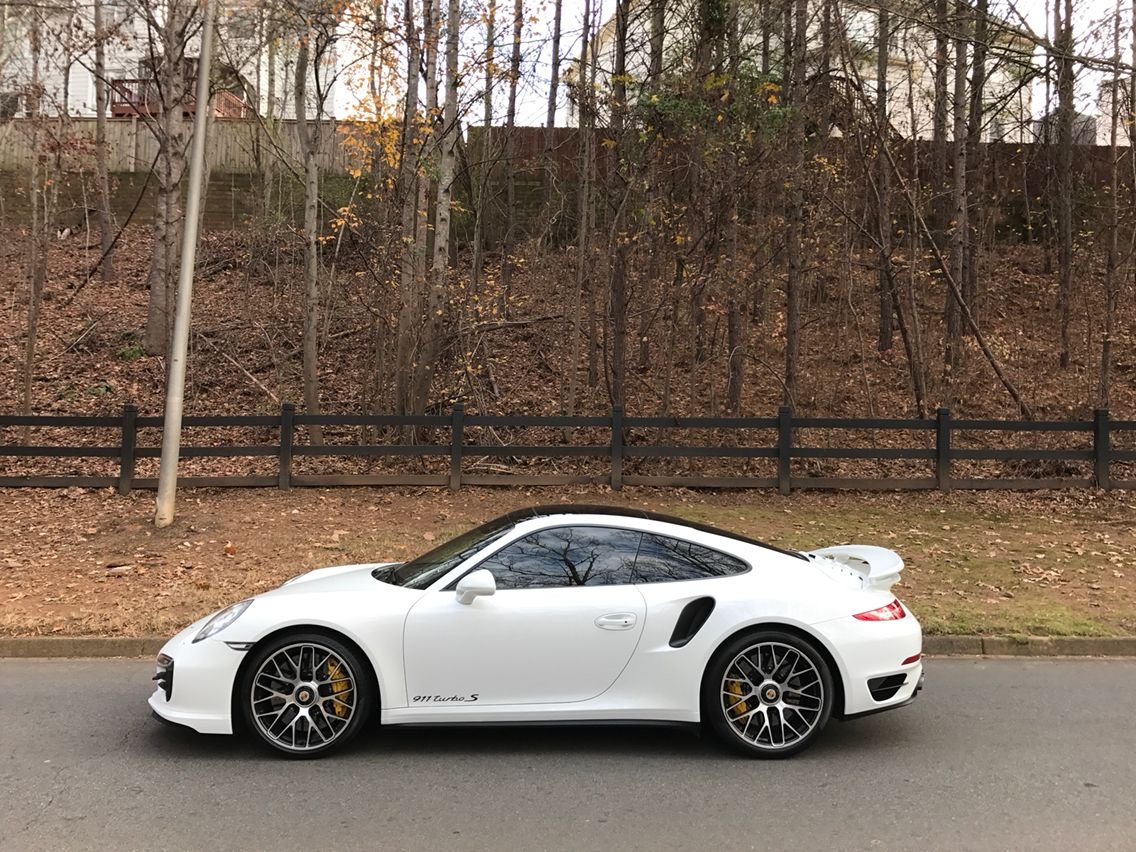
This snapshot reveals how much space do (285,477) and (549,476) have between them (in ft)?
12.5

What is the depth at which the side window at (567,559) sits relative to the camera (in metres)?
4.78

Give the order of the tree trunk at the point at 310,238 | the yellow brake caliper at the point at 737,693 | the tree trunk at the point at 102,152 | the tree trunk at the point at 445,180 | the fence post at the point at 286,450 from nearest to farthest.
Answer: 1. the yellow brake caliper at the point at 737,693
2. the fence post at the point at 286,450
3. the tree trunk at the point at 445,180
4. the tree trunk at the point at 310,238
5. the tree trunk at the point at 102,152

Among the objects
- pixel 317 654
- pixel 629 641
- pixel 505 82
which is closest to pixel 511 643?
pixel 629 641

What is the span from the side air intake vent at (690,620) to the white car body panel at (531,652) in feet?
0.08

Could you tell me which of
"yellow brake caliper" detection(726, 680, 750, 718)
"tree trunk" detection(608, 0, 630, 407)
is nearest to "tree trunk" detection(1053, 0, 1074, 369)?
"tree trunk" detection(608, 0, 630, 407)

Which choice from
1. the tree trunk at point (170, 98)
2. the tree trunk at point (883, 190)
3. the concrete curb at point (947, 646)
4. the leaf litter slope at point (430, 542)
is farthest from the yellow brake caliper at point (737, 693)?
the tree trunk at point (170, 98)

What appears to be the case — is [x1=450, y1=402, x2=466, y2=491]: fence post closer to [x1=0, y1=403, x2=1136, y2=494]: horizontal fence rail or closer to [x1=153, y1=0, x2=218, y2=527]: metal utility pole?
[x1=0, y1=403, x2=1136, y2=494]: horizontal fence rail

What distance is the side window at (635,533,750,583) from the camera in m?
4.82

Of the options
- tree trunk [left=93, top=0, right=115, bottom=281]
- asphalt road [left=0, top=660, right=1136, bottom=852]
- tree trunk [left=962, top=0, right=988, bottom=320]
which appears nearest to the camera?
asphalt road [left=0, top=660, right=1136, bottom=852]

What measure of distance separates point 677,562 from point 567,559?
62 centimetres

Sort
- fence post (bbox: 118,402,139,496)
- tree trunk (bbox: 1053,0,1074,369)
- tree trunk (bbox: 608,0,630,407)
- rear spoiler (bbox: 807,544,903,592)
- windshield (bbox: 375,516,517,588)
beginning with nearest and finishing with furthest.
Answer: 1. windshield (bbox: 375,516,517,588)
2. rear spoiler (bbox: 807,544,903,592)
3. fence post (bbox: 118,402,139,496)
4. tree trunk (bbox: 608,0,630,407)
5. tree trunk (bbox: 1053,0,1074,369)

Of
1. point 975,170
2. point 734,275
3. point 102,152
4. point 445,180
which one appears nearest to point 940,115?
point 975,170

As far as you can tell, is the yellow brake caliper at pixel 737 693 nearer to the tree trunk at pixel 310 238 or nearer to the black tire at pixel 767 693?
the black tire at pixel 767 693

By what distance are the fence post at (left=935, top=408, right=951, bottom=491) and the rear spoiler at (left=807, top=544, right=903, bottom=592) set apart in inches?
304
